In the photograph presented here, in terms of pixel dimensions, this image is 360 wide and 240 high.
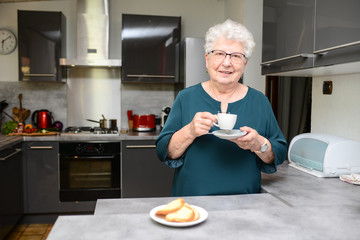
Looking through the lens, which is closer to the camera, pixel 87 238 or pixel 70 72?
pixel 87 238

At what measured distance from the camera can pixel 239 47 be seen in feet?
4.84

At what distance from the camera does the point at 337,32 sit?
1.46 m

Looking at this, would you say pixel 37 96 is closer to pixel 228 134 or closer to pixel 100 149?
pixel 100 149

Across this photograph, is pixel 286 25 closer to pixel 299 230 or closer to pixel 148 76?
pixel 299 230

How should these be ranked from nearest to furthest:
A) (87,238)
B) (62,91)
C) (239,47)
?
(87,238) < (239,47) < (62,91)

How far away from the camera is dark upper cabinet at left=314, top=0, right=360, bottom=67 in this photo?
1.35 m

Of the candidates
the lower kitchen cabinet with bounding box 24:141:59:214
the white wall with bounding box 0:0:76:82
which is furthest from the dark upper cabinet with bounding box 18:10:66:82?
the lower kitchen cabinet with bounding box 24:141:59:214

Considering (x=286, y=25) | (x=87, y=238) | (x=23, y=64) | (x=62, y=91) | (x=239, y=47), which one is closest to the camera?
(x=87, y=238)

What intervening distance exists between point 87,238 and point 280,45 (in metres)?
1.64

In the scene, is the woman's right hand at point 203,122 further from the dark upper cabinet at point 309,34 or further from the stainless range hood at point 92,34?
the stainless range hood at point 92,34

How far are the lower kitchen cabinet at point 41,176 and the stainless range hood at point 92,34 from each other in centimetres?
95

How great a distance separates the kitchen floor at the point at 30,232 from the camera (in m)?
3.04

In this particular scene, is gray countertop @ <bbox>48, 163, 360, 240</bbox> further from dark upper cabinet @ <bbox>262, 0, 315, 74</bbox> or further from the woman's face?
dark upper cabinet @ <bbox>262, 0, 315, 74</bbox>

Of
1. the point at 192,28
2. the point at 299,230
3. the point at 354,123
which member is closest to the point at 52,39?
the point at 192,28
